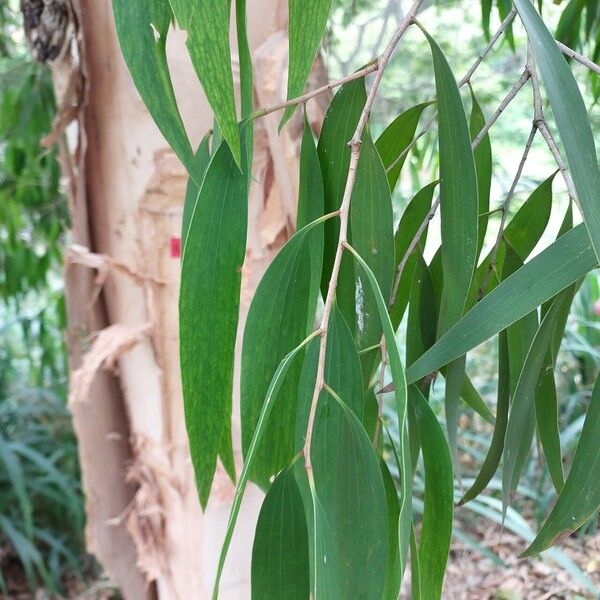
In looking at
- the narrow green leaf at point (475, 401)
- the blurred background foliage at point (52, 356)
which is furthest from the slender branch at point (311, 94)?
the blurred background foliage at point (52, 356)

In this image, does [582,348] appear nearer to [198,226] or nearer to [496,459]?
[496,459]

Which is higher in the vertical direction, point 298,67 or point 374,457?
point 298,67

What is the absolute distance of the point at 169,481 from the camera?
0.83m

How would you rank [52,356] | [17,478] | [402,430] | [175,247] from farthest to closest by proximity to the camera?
[52,356], [17,478], [175,247], [402,430]

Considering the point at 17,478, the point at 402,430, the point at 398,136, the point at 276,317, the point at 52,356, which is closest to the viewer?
the point at 402,430

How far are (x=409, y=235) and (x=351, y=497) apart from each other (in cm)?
20

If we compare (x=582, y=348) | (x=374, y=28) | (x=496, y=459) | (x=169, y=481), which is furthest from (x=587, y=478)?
(x=374, y=28)

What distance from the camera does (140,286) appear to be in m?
0.80

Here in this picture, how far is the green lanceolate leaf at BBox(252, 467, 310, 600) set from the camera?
35 cm

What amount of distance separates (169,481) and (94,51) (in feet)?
1.51

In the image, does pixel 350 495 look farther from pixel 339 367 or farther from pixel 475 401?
pixel 475 401

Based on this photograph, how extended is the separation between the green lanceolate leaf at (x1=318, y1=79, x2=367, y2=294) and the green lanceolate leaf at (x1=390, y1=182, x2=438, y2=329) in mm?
49

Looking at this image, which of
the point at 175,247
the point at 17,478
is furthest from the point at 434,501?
the point at 17,478

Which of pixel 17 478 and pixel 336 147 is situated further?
pixel 17 478
